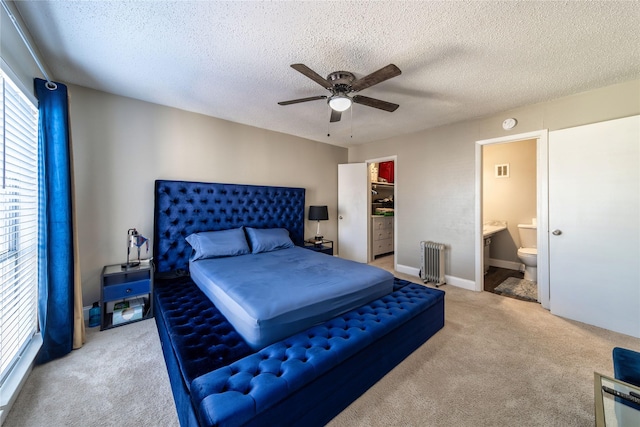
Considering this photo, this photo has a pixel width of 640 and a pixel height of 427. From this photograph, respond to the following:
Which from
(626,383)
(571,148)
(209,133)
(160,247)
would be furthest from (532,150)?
(160,247)

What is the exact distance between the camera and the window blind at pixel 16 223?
1493 mm

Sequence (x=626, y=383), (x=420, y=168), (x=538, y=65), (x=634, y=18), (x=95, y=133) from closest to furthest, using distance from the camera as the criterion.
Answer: (x=626, y=383) → (x=634, y=18) → (x=538, y=65) → (x=95, y=133) → (x=420, y=168)

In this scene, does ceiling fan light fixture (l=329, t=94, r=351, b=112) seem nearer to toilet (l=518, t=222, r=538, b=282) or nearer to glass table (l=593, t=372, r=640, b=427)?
glass table (l=593, t=372, r=640, b=427)

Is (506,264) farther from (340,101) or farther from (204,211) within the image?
(204,211)

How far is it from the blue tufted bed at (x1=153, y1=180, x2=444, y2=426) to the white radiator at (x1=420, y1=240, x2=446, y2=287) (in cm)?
144

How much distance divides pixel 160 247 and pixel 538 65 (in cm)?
448

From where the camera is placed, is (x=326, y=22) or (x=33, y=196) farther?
(x=33, y=196)

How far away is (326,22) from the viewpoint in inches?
66.7

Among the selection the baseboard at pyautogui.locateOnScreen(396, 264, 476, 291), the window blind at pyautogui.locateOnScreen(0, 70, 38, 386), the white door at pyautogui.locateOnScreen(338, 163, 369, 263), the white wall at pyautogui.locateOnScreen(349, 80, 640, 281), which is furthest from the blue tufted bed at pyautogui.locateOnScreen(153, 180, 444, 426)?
the white door at pyautogui.locateOnScreen(338, 163, 369, 263)

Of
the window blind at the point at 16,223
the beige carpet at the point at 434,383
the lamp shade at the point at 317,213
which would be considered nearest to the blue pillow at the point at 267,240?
the lamp shade at the point at 317,213

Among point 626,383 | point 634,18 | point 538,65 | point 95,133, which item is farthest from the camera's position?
point 95,133

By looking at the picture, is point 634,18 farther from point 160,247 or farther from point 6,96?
point 160,247

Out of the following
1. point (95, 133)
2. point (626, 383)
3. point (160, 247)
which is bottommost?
point (626, 383)

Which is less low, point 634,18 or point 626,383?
point 634,18
